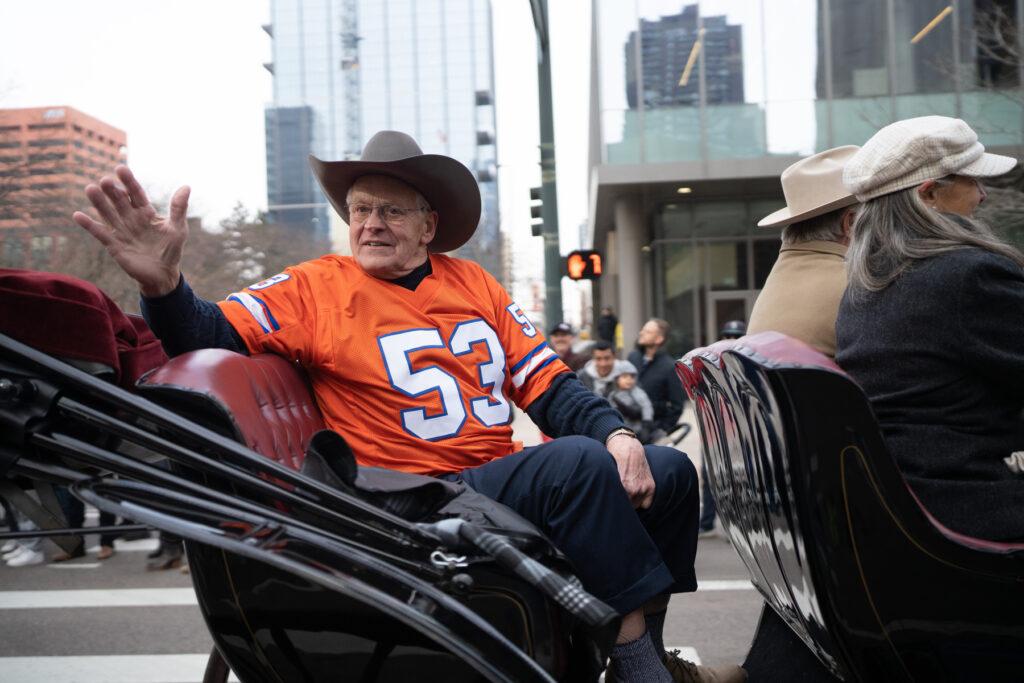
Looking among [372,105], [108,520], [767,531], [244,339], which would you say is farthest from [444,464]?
[372,105]

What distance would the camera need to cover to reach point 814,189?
2916 millimetres

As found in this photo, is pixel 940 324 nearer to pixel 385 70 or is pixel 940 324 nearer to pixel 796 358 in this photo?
pixel 796 358

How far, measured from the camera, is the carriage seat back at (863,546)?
1.85 metres

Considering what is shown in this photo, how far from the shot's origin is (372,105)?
98.8 metres

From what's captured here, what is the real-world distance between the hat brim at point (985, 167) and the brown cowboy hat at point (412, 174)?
142 cm

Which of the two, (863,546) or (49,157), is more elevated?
(49,157)

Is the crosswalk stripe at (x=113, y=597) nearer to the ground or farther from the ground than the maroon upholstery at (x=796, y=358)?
nearer to the ground

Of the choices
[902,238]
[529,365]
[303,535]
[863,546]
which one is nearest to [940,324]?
[902,238]

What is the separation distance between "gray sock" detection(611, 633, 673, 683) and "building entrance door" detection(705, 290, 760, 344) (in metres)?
19.7

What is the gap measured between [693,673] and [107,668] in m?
3.10

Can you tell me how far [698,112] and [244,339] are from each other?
1839 centimetres

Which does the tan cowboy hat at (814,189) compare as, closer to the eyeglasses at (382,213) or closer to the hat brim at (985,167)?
the hat brim at (985,167)

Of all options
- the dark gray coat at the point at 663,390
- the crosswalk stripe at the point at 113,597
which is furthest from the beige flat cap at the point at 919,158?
the dark gray coat at the point at 663,390

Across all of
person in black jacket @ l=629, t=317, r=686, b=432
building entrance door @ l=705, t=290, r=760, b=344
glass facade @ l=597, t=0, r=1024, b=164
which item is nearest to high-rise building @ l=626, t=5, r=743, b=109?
glass facade @ l=597, t=0, r=1024, b=164
